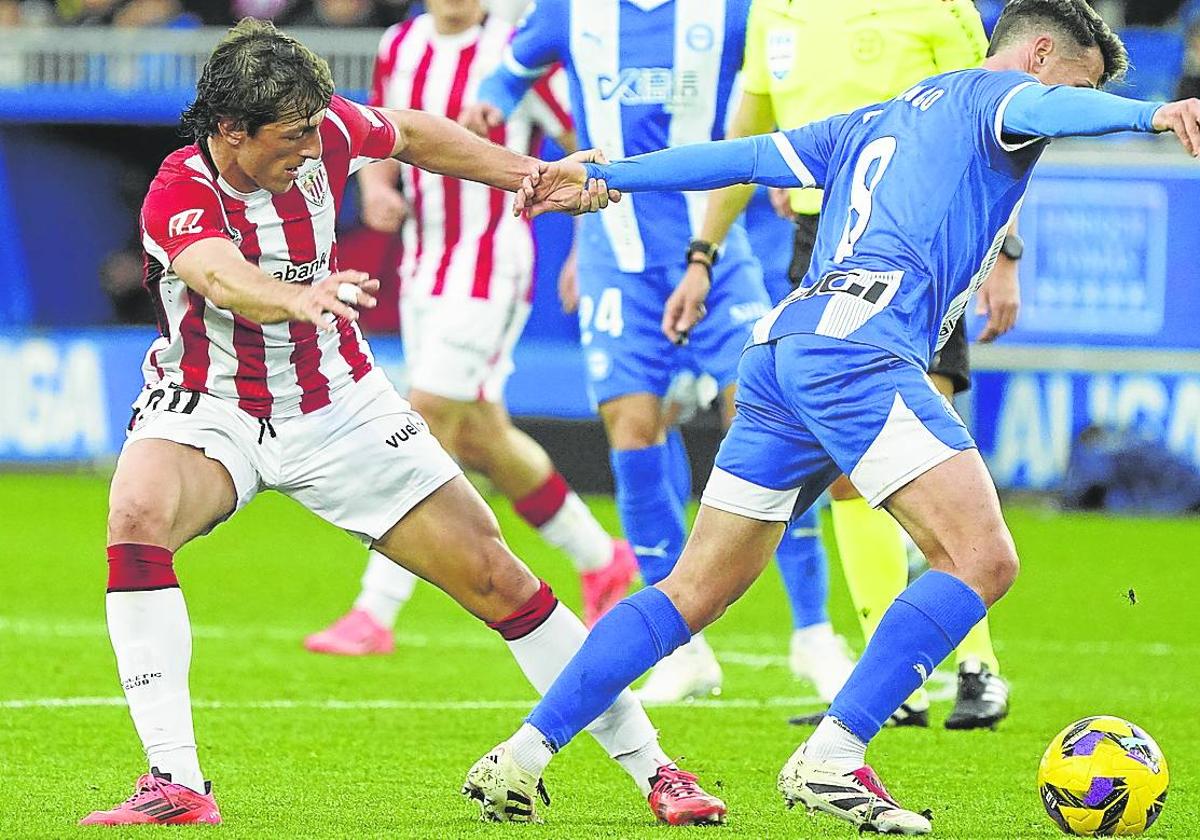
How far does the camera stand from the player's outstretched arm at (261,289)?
423 centimetres

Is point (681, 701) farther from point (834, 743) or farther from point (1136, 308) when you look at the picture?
point (1136, 308)

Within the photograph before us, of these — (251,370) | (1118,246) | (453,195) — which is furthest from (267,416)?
(1118,246)

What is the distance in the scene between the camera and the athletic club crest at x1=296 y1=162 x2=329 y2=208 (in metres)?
4.95

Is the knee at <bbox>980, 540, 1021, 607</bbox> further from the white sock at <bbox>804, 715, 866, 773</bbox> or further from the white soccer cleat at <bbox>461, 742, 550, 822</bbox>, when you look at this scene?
the white soccer cleat at <bbox>461, 742, 550, 822</bbox>

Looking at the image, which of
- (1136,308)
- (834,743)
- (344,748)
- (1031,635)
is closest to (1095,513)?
(1136,308)

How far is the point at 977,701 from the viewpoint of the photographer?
21.0 ft

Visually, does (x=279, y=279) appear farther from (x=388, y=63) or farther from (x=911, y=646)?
(x=388, y=63)

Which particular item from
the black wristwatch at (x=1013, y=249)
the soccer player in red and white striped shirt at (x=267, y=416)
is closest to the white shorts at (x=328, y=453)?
the soccer player in red and white striped shirt at (x=267, y=416)

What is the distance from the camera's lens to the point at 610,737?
4.98 metres

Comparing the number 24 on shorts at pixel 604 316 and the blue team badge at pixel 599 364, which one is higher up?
the number 24 on shorts at pixel 604 316

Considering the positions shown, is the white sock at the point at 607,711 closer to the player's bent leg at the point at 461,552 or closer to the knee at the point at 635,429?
the player's bent leg at the point at 461,552

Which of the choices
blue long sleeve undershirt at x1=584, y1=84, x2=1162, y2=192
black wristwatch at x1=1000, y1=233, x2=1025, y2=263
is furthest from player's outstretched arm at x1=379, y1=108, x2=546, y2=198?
black wristwatch at x1=1000, y1=233, x2=1025, y2=263

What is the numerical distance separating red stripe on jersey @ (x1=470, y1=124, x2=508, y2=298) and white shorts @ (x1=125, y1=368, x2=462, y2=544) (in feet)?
12.2

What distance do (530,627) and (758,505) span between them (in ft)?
2.26
